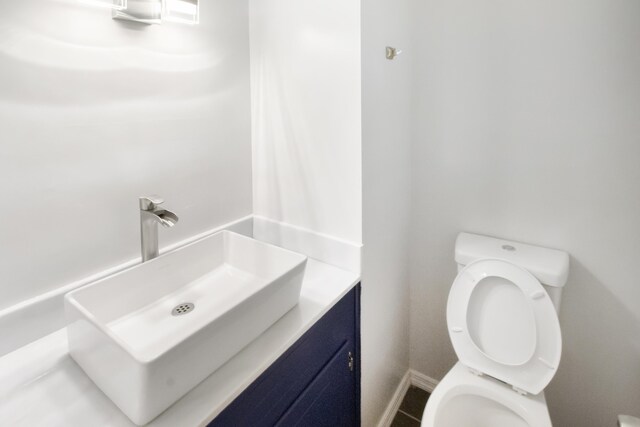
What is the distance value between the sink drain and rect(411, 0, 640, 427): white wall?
113cm

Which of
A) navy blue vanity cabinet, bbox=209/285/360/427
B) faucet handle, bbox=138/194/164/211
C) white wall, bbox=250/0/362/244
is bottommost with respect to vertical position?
navy blue vanity cabinet, bbox=209/285/360/427

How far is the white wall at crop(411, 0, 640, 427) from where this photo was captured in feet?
3.93

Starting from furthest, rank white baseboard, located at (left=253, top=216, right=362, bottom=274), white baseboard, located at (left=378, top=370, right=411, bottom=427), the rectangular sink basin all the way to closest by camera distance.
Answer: white baseboard, located at (left=378, top=370, right=411, bottom=427) < white baseboard, located at (left=253, top=216, right=362, bottom=274) < the rectangular sink basin

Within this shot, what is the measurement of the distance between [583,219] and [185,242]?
1473 mm

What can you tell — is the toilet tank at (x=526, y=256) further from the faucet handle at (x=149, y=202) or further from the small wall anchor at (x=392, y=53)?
the faucet handle at (x=149, y=202)

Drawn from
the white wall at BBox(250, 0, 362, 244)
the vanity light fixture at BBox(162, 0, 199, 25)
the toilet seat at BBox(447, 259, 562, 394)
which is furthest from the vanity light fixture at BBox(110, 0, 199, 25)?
the toilet seat at BBox(447, 259, 562, 394)

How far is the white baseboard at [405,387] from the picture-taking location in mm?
1648

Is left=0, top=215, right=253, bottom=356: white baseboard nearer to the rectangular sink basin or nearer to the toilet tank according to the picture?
the rectangular sink basin

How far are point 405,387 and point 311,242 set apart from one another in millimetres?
1030

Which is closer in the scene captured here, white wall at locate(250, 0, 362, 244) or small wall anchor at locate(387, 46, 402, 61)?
white wall at locate(250, 0, 362, 244)

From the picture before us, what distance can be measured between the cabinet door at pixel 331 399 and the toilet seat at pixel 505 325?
44 cm

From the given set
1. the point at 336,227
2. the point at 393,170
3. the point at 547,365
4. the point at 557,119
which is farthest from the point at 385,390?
the point at 557,119

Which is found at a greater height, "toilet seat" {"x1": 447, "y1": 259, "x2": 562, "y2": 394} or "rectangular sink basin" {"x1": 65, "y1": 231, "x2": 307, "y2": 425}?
"rectangular sink basin" {"x1": 65, "y1": 231, "x2": 307, "y2": 425}

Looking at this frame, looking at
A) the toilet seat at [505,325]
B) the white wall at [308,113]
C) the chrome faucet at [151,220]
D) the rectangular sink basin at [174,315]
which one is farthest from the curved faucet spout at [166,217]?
the toilet seat at [505,325]
